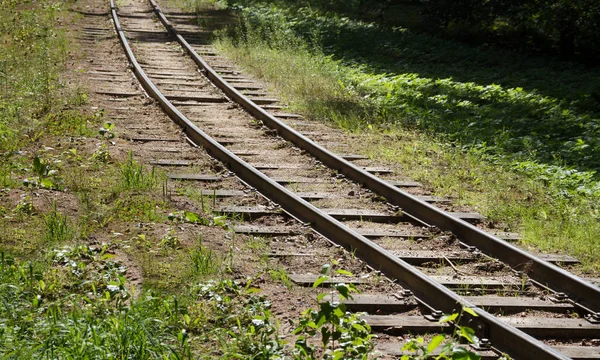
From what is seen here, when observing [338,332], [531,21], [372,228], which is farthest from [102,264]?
[531,21]

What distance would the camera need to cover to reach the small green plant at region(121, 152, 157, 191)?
867cm

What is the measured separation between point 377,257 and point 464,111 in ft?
22.5

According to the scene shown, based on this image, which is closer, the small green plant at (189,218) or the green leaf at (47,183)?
the small green plant at (189,218)

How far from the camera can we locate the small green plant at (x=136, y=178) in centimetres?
867

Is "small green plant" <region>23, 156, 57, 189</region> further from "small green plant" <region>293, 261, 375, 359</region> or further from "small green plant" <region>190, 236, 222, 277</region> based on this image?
"small green plant" <region>293, 261, 375, 359</region>

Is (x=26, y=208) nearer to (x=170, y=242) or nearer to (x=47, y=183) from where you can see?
(x=47, y=183)

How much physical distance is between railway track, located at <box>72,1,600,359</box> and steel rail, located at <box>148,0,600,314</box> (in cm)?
1

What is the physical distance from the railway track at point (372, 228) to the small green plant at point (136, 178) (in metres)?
0.46

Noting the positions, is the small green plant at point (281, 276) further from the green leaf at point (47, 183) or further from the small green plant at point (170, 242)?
the green leaf at point (47, 183)

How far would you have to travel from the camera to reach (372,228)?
27.0 feet

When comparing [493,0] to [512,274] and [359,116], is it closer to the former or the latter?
Answer: [359,116]

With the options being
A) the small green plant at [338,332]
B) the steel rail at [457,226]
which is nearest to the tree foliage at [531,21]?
the steel rail at [457,226]

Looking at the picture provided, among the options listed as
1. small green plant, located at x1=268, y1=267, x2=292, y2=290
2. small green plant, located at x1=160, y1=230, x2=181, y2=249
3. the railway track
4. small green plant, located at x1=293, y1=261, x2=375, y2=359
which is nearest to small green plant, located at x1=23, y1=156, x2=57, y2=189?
the railway track

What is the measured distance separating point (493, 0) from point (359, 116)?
7359 mm
